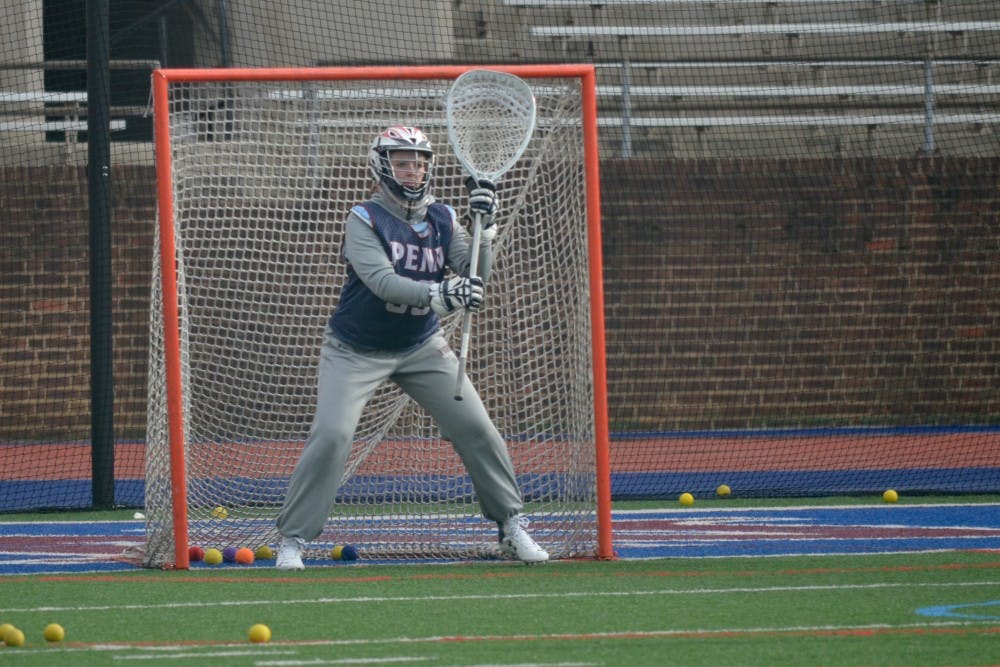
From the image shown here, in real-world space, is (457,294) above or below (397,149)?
below

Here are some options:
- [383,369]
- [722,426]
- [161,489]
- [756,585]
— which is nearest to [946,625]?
[756,585]

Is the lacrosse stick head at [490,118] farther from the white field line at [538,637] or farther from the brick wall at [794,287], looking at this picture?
the brick wall at [794,287]

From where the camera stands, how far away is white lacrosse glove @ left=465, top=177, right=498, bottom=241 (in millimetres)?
6863

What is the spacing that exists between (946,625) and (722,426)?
938 centimetres

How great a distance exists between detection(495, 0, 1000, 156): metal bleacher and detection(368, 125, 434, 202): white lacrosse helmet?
8552mm

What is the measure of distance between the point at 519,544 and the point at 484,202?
1503 millimetres

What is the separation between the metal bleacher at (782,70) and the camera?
16.1 metres

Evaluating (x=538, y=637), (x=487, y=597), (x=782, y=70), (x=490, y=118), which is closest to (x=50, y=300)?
(x=782, y=70)

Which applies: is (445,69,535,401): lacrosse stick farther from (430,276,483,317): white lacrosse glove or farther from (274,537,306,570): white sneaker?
(274,537,306,570): white sneaker

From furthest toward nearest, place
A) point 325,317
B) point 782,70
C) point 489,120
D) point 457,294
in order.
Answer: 1. point 782,70
2. point 325,317
3. point 489,120
4. point 457,294

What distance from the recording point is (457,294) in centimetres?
667

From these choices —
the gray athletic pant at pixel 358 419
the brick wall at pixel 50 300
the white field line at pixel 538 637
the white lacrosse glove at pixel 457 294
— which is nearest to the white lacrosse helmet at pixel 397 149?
the white lacrosse glove at pixel 457 294

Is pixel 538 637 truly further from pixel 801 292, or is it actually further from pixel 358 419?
pixel 801 292

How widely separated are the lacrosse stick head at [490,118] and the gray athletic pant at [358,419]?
0.84 m
